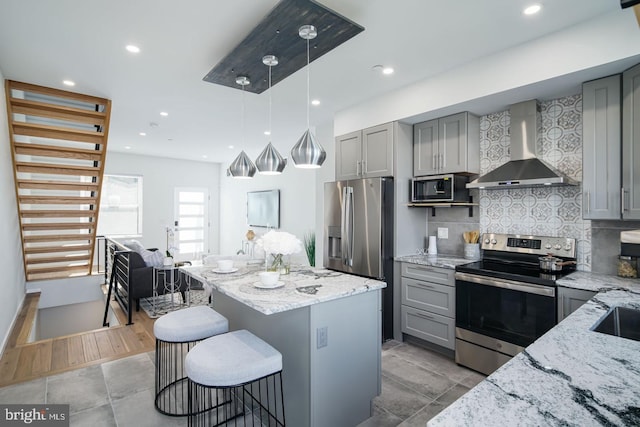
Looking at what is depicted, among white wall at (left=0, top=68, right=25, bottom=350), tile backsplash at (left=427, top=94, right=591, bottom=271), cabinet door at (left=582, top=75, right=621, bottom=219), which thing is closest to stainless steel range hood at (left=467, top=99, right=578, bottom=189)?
tile backsplash at (left=427, top=94, right=591, bottom=271)

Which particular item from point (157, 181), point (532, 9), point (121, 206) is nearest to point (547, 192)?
point (532, 9)

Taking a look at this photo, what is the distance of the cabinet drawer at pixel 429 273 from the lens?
3.05 metres

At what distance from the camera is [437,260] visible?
3.33m

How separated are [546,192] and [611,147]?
0.72 meters

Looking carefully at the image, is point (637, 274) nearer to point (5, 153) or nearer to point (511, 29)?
point (511, 29)

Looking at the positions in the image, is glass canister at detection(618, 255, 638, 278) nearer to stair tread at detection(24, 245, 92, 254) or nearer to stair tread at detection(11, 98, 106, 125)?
stair tread at detection(11, 98, 106, 125)

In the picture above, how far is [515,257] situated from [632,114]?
1468mm

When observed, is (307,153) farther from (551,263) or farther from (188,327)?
(551,263)

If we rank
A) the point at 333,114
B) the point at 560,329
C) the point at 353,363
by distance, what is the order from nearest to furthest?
the point at 560,329, the point at 353,363, the point at 333,114

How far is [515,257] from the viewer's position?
3.14 m

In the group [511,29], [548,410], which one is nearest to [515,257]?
[511,29]

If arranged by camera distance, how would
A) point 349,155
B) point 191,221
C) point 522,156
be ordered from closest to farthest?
1. point 522,156
2. point 349,155
3. point 191,221

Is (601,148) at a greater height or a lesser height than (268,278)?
greater

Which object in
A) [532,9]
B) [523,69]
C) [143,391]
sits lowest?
[143,391]
